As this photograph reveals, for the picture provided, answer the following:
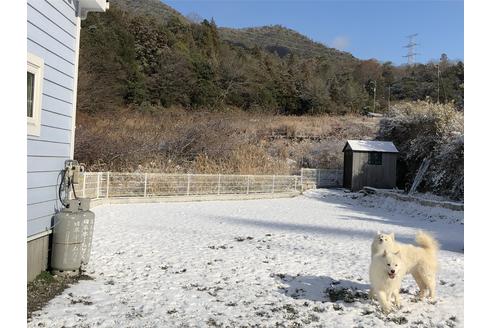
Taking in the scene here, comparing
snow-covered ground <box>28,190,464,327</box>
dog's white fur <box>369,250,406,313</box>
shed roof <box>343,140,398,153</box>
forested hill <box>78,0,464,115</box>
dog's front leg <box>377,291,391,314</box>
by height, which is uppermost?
forested hill <box>78,0,464,115</box>

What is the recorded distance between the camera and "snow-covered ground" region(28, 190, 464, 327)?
4.41 meters

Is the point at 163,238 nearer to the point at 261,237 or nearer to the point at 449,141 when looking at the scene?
the point at 261,237

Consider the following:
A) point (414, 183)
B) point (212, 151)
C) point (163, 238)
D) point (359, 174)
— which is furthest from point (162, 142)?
point (163, 238)

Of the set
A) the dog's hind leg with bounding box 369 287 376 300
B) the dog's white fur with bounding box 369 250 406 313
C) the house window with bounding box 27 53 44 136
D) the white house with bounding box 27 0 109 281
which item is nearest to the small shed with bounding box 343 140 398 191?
the dog's hind leg with bounding box 369 287 376 300

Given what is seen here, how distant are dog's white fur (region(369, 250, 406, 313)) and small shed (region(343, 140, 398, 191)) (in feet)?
52.3

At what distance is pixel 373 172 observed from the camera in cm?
2033

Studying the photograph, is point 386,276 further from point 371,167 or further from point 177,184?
point 371,167

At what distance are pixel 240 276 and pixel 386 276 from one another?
84.4 inches

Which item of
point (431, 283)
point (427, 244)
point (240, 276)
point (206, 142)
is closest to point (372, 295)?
point (431, 283)

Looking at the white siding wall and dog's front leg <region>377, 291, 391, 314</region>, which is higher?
the white siding wall

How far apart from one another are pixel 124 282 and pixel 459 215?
33.1 ft

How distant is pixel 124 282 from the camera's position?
5.61 m

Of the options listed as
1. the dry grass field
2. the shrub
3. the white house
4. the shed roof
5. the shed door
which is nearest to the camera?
the white house

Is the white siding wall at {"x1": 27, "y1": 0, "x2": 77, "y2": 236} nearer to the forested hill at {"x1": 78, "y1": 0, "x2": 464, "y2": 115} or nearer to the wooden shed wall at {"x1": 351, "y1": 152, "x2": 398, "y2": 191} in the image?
the wooden shed wall at {"x1": 351, "y1": 152, "x2": 398, "y2": 191}
